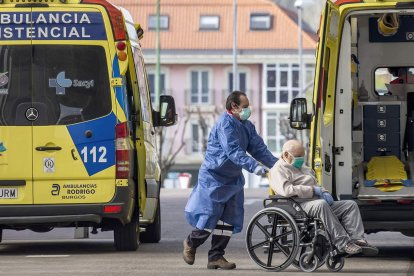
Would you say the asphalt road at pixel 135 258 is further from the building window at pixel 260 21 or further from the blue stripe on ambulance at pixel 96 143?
the building window at pixel 260 21

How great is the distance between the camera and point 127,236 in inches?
661

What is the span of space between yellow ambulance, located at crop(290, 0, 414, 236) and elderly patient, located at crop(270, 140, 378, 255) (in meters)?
0.96

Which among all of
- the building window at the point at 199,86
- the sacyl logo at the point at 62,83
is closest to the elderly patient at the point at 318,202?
the sacyl logo at the point at 62,83

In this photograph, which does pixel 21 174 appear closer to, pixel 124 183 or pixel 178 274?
pixel 124 183

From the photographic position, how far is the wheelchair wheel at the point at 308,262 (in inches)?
552

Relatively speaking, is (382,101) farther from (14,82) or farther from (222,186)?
(14,82)

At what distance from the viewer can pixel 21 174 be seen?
16.0 metres

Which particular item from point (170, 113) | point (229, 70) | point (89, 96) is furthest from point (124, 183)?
point (229, 70)

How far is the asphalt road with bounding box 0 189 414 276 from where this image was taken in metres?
14.3

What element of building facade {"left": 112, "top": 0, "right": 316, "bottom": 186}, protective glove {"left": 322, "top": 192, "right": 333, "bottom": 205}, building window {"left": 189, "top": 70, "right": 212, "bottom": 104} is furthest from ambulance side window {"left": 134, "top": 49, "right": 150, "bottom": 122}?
building window {"left": 189, "top": 70, "right": 212, "bottom": 104}

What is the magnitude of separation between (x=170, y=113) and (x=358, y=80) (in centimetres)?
231

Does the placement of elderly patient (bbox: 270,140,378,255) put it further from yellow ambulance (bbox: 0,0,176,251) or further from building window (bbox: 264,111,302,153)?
building window (bbox: 264,111,302,153)

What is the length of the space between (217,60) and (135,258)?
252 ft

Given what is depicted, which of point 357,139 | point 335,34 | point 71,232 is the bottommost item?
point 71,232
